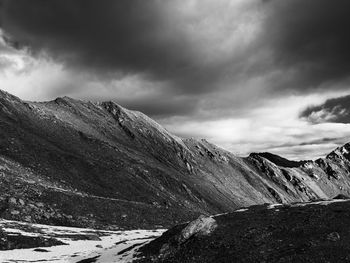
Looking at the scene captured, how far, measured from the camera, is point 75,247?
67.2 meters

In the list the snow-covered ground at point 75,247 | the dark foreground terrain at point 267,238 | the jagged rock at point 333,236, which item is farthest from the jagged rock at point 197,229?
the jagged rock at point 333,236

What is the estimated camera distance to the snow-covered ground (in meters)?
53.6

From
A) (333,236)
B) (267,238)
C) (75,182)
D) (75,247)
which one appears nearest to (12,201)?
(75,247)

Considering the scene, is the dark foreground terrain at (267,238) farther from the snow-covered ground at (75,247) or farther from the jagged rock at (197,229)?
the snow-covered ground at (75,247)

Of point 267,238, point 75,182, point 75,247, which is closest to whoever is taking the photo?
point 267,238

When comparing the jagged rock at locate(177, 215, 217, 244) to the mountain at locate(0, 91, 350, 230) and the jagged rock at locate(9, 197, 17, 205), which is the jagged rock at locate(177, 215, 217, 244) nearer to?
the mountain at locate(0, 91, 350, 230)

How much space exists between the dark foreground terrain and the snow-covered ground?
636 centimetres

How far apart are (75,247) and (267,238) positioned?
36.6 metres

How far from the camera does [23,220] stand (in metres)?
85.2

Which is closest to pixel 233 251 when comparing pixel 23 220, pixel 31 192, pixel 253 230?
pixel 253 230

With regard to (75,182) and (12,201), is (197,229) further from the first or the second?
(75,182)

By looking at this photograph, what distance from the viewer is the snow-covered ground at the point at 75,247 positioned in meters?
53.6

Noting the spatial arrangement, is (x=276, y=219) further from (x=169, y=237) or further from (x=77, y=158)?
(x=77, y=158)

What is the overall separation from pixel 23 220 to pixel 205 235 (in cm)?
5181
